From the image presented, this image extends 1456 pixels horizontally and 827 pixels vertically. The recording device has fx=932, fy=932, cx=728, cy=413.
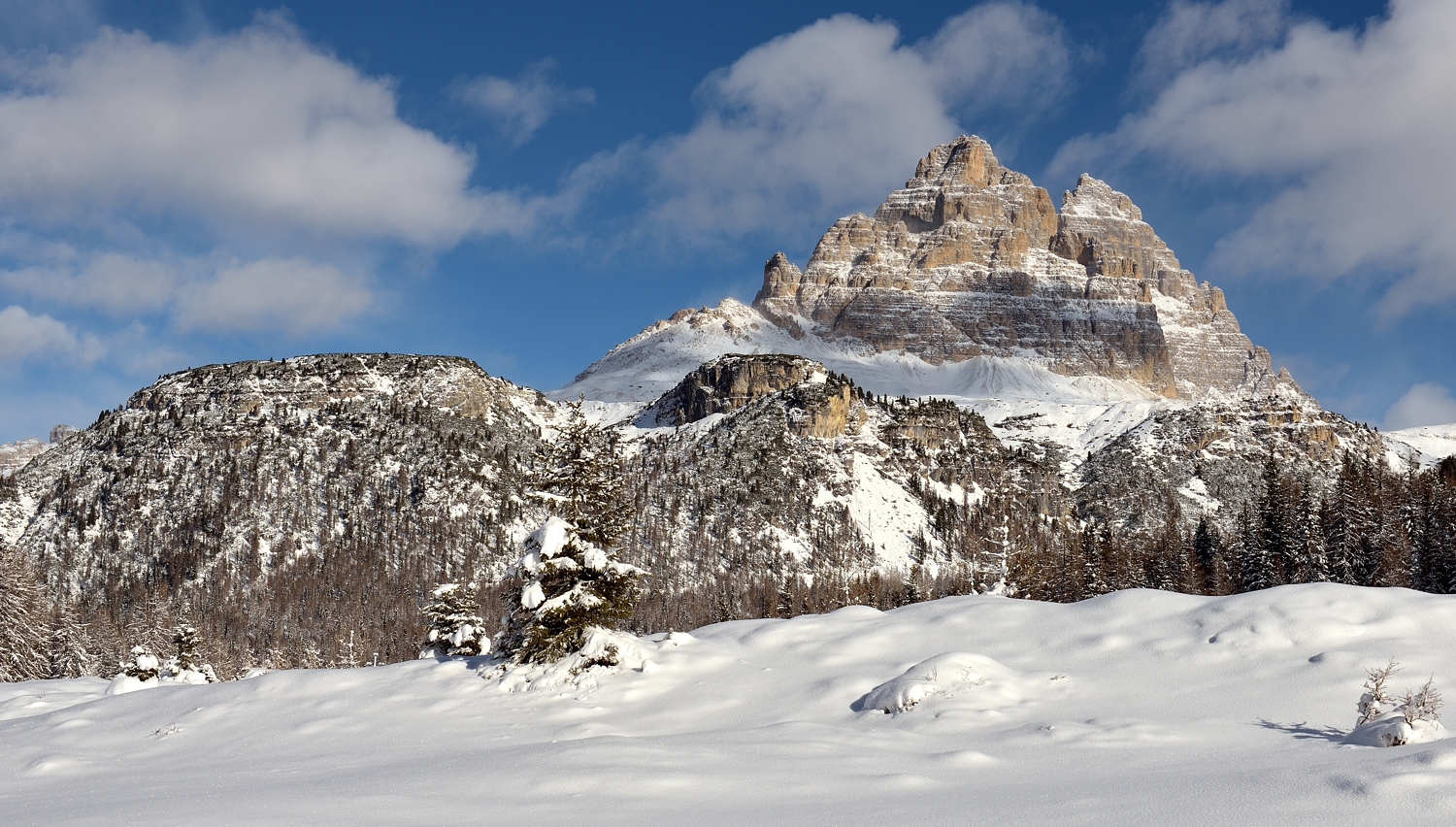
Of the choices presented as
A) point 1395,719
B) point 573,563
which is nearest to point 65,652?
point 573,563

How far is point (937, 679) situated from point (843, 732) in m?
2.08

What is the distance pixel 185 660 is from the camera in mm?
43000

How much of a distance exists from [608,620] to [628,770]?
944 centimetres

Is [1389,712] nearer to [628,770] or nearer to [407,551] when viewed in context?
[628,770]

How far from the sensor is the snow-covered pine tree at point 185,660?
4216cm

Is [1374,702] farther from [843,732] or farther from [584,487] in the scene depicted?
[584,487]

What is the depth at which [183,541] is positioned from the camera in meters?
184

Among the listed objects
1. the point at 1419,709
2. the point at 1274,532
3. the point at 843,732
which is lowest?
the point at 843,732

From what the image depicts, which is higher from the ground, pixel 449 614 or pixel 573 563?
pixel 573 563

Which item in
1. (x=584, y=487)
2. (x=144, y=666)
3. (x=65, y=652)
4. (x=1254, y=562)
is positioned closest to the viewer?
(x=584, y=487)

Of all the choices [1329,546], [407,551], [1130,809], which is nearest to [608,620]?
[1130,809]

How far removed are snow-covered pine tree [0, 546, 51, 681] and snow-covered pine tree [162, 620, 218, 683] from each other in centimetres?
499

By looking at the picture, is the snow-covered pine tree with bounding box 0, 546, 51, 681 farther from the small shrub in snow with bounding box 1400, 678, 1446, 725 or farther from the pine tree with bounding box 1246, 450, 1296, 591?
the pine tree with bounding box 1246, 450, 1296, 591

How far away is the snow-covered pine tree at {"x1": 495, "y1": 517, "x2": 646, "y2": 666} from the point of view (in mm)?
19203
